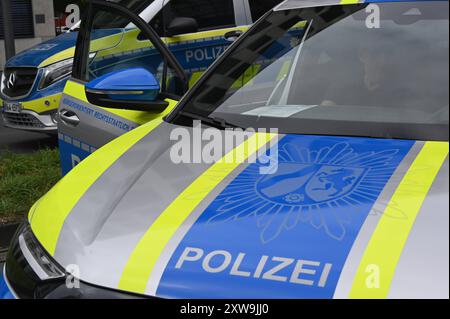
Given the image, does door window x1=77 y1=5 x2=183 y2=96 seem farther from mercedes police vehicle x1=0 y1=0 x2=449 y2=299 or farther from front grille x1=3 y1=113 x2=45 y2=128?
front grille x1=3 y1=113 x2=45 y2=128

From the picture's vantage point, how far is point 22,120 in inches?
287

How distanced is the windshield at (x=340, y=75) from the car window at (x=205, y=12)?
3248 millimetres

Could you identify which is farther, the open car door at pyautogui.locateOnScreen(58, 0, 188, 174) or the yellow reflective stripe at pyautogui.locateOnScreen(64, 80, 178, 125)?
the yellow reflective stripe at pyautogui.locateOnScreen(64, 80, 178, 125)


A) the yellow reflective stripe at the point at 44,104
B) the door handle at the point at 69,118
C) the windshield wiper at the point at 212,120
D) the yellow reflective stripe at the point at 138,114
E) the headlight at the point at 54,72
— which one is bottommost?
the yellow reflective stripe at the point at 44,104

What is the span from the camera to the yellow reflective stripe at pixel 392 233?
5.70 ft

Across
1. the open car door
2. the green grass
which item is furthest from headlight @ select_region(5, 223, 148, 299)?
the green grass

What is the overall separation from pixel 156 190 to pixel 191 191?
0.14 metres

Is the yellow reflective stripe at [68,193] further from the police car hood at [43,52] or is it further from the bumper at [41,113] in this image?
the police car hood at [43,52]

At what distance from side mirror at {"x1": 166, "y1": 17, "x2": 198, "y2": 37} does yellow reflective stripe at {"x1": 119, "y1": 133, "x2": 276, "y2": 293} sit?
12.6ft

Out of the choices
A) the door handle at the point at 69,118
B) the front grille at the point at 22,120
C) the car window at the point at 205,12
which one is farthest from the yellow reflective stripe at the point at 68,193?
the front grille at the point at 22,120

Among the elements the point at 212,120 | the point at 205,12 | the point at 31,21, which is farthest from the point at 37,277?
the point at 31,21

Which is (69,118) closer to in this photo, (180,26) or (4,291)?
(4,291)

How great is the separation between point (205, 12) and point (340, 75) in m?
4.04

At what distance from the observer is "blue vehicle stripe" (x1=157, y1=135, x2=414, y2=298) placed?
5.95ft
